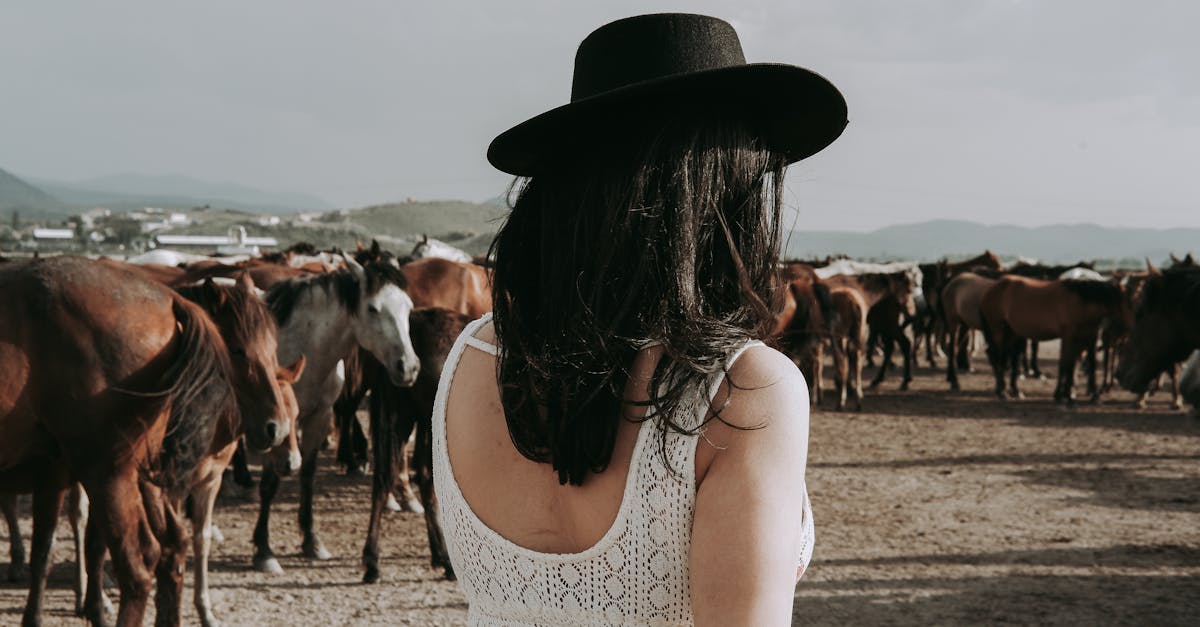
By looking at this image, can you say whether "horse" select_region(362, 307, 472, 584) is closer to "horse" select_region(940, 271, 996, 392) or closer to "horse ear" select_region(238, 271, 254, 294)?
"horse ear" select_region(238, 271, 254, 294)

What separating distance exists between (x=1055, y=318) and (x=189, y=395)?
47.3ft

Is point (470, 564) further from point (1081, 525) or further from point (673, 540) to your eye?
point (1081, 525)

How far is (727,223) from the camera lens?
1.15m

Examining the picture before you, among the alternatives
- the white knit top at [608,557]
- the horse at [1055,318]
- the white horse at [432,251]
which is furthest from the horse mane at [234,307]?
the horse at [1055,318]

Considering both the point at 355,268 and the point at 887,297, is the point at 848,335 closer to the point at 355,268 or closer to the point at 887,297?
the point at 887,297

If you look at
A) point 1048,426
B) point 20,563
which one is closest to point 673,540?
point 20,563

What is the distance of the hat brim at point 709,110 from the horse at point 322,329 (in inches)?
208

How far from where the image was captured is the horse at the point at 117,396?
A: 4.11 meters

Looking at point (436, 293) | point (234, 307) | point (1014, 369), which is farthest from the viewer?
point (1014, 369)

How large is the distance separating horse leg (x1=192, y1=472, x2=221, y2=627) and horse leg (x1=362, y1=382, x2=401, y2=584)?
111cm

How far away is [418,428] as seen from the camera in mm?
6559

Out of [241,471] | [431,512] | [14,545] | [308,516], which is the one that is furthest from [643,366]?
[241,471]

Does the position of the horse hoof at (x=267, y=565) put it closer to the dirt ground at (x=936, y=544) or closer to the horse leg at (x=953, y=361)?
the dirt ground at (x=936, y=544)

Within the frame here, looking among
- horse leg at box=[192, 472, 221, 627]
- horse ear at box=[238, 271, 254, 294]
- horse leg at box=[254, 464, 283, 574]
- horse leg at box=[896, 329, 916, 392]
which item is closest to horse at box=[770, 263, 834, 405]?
horse leg at box=[896, 329, 916, 392]
